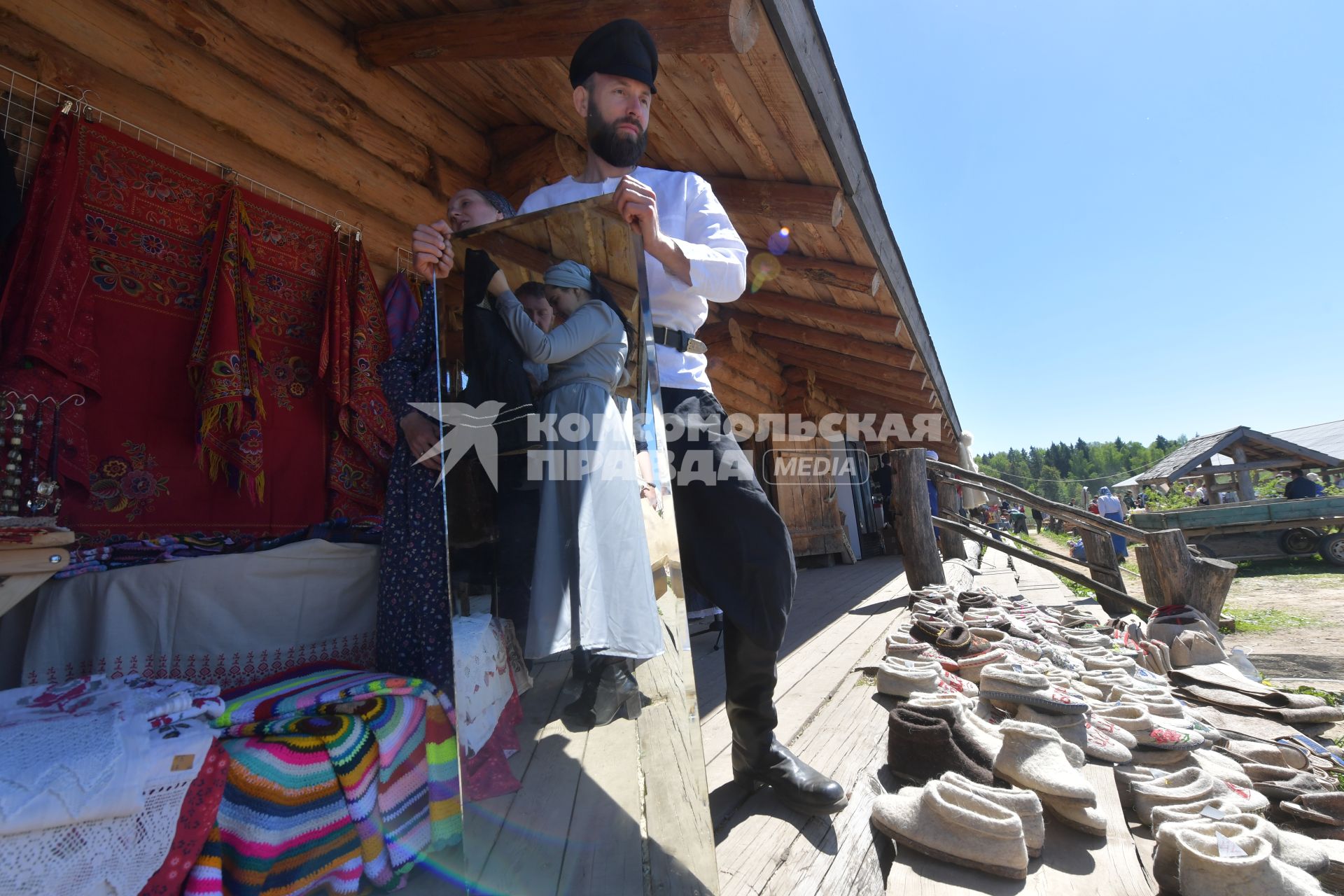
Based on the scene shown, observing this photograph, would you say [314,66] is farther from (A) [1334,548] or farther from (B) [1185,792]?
(A) [1334,548]

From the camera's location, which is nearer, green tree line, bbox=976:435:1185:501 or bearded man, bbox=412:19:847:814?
bearded man, bbox=412:19:847:814

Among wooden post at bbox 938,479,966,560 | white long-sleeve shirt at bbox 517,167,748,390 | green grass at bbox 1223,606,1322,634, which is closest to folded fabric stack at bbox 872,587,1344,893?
white long-sleeve shirt at bbox 517,167,748,390

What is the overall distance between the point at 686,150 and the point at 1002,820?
3.09 meters

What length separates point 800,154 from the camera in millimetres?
2793

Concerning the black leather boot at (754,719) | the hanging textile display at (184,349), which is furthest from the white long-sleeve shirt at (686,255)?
the hanging textile display at (184,349)

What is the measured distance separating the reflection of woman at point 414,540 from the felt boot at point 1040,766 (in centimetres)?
161

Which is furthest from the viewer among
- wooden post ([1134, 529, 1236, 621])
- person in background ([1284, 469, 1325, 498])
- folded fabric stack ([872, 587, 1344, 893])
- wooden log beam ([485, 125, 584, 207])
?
person in background ([1284, 469, 1325, 498])

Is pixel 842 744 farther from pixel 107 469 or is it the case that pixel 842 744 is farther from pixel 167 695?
pixel 107 469

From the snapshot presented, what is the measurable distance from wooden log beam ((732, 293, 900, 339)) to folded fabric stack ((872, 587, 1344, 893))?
278 cm

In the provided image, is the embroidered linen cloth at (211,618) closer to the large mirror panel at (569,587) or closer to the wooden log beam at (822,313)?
the large mirror panel at (569,587)

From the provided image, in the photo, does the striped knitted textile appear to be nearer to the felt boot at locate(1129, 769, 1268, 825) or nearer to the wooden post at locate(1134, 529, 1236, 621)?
the felt boot at locate(1129, 769, 1268, 825)

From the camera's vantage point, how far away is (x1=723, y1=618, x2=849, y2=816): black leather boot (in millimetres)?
1494

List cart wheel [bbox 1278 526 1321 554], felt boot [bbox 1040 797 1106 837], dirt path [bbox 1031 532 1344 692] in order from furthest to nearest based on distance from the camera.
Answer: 1. cart wheel [bbox 1278 526 1321 554]
2. dirt path [bbox 1031 532 1344 692]
3. felt boot [bbox 1040 797 1106 837]

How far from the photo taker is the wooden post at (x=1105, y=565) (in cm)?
499
